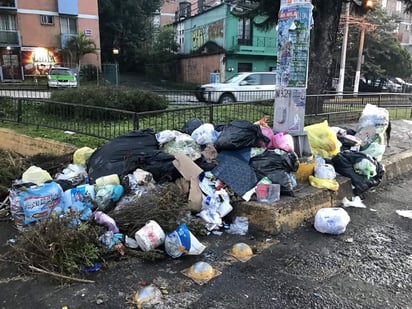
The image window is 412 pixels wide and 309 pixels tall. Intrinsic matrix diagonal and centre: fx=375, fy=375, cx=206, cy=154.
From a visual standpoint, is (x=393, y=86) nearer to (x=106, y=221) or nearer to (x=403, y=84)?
(x=403, y=84)

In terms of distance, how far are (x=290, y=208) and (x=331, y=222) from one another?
426 millimetres

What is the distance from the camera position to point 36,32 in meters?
29.8

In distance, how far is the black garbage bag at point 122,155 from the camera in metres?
4.32

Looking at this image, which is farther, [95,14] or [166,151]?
[95,14]

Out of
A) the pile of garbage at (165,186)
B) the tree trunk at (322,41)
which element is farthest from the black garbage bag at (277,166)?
the tree trunk at (322,41)

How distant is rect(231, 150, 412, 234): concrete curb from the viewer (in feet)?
12.2

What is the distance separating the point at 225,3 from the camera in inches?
1094

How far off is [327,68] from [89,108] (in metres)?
7.42

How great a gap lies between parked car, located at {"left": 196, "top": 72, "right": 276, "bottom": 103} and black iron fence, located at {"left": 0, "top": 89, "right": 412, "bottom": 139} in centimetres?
417

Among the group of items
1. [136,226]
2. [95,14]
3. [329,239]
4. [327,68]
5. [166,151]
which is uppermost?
[95,14]

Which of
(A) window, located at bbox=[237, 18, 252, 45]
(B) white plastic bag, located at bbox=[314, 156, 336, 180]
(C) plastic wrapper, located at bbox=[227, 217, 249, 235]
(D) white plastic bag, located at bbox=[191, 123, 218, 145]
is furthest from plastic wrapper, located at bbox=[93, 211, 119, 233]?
(A) window, located at bbox=[237, 18, 252, 45]

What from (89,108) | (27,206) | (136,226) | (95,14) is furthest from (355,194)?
(95,14)

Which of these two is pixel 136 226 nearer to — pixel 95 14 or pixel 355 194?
pixel 355 194

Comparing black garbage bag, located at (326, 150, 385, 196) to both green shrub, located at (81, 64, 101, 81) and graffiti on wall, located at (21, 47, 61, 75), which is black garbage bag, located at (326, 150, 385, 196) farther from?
graffiti on wall, located at (21, 47, 61, 75)
